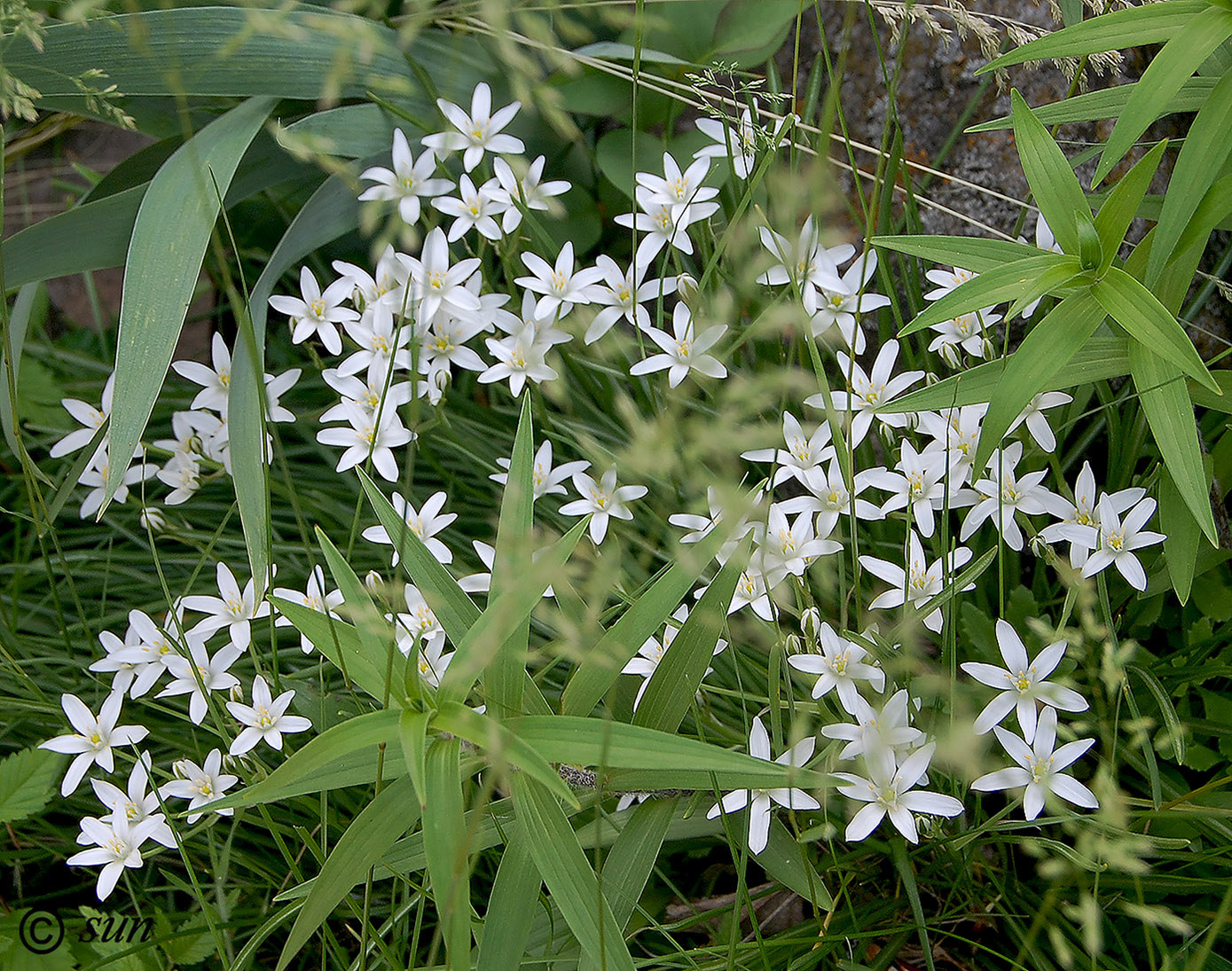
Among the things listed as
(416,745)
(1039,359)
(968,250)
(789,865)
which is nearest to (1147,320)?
(1039,359)

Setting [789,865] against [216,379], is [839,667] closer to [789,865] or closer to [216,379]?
[789,865]

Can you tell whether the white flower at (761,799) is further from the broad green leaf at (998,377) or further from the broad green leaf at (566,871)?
the broad green leaf at (998,377)

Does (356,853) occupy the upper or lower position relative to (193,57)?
lower

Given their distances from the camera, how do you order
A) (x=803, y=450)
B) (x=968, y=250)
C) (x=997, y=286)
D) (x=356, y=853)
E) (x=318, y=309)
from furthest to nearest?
(x=318, y=309) < (x=803, y=450) < (x=968, y=250) < (x=997, y=286) < (x=356, y=853)

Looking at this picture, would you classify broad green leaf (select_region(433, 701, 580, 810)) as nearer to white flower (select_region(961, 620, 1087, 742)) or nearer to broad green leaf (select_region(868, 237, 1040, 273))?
white flower (select_region(961, 620, 1087, 742))

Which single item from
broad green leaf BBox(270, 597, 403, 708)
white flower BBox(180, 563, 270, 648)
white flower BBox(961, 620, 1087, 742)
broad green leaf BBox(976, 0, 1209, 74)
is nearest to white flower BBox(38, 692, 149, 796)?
white flower BBox(180, 563, 270, 648)

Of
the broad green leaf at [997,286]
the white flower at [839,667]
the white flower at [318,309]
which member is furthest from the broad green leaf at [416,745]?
the white flower at [318,309]
